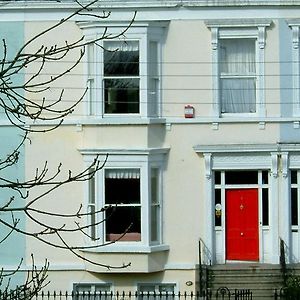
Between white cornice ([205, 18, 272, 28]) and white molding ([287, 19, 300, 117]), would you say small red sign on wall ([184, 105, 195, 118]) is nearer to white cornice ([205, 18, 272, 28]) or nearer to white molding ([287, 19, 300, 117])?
white cornice ([205, 18, 272, 28])

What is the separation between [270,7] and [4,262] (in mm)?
9063

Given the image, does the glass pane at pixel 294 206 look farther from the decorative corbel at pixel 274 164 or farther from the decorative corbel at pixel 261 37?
the decorative corbel at pixel 261 37

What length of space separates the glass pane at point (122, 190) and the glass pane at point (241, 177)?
229 centimetres

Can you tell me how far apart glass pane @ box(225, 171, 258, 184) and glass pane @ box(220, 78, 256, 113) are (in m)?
1.54

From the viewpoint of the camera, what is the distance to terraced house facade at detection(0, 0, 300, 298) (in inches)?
1019

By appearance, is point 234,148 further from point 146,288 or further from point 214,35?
point 146,288

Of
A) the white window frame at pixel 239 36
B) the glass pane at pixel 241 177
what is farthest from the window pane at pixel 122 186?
the white window frame at pixel 239 36

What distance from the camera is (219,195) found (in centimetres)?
2642

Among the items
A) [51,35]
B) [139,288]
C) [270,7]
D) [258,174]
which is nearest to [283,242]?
[258,174]

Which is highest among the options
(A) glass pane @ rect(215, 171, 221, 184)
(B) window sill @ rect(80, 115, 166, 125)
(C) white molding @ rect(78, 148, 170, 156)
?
(B) window sill @ rect(80, 115, 166, 125)

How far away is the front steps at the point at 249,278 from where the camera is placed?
25.3m

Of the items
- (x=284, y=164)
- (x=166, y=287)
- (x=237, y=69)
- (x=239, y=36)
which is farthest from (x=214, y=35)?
(x=166, y=287)

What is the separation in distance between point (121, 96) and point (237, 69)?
9.64 feet

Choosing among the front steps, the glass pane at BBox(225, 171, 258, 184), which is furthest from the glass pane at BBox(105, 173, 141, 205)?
the front steps
